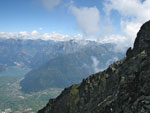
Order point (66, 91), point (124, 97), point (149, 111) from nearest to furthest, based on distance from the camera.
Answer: point (149, 111)
point (124, 97)
point (66, 91)

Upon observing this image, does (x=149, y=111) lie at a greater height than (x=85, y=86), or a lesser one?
lesser

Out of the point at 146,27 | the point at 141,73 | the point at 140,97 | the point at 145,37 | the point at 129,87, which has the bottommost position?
the point at 140,97

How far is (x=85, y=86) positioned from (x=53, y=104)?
31474mm

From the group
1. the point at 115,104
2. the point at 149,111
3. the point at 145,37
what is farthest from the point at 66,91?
the point at 149,111

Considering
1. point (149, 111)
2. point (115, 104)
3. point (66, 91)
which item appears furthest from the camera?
point (66, 91)

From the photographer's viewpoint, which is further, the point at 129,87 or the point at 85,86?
the point at 85,86

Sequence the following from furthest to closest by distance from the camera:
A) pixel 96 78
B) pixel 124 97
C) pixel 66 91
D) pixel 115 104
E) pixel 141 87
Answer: pixel 66 91 → pixel 96 78 → pixel 115 104 → pixel 124 97 → pixel 141 87

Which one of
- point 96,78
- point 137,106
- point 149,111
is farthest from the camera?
point 96,78

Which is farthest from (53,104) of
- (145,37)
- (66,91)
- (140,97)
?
(140,97)

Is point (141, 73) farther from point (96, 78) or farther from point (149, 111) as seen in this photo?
point (96, 78)

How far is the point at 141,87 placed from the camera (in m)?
29.9

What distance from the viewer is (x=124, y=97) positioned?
3191 cm

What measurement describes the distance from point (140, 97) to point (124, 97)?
4.82 m

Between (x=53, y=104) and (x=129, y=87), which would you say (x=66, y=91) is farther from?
(x=129, y=87)
